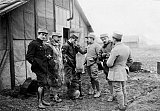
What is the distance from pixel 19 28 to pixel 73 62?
294 cm

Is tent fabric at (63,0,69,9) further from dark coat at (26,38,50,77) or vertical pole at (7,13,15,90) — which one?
dark coat at (26,38,50,77)

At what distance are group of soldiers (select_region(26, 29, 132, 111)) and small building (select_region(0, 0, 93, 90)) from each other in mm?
1887

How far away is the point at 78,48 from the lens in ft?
21.0

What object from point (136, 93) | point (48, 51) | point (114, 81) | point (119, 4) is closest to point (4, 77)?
point (48, 51)

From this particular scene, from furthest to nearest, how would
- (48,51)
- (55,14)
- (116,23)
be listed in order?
(116,23)
(55,14)
(48,51)

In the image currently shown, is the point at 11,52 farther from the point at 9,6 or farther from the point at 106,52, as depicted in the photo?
the point at 106,52

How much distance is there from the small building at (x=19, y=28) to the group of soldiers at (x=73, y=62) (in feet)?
6.19

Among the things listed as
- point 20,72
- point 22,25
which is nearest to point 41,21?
point 22,25

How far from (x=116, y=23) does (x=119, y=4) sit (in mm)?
12901

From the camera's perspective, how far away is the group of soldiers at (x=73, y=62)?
4.94m

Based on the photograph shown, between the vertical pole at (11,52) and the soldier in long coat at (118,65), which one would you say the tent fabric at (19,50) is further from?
the soldier in long coat at (118,65)

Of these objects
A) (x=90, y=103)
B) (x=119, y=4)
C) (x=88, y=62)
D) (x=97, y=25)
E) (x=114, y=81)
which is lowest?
(x=90, y=103)

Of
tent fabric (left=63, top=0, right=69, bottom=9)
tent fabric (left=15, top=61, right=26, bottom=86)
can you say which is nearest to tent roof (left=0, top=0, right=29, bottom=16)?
tent fabric (left=15, top=61, right=26, bottom=86)

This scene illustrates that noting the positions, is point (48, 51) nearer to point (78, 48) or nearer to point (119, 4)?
point (78, 48)
